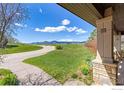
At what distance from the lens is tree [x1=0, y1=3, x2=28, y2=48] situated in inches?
183

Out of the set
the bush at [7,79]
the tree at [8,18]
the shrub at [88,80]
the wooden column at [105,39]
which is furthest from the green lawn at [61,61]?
the tree at [8,18]

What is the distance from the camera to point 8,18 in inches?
187

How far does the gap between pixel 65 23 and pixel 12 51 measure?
7.47 feet

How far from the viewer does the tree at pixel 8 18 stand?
4.66 metres

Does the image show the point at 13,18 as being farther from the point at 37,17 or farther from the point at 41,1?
the point at 41,1

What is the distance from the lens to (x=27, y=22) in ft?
18.5

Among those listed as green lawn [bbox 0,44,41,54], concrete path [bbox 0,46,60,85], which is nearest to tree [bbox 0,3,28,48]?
green lawn [bbox 0,44,41,54]

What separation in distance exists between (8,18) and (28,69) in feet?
6.77

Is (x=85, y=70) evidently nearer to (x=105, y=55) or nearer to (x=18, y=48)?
(x=105, y=55)

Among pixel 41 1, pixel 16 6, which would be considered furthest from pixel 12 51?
pixel 41 1

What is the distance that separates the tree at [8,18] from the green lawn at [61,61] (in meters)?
1.56

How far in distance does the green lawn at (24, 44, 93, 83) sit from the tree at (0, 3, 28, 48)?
61.3 inches

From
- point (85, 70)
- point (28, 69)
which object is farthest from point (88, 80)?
point (28, 69)

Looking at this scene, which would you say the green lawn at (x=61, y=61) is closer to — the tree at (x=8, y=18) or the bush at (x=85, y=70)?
the bush at (x=85, y=70)
